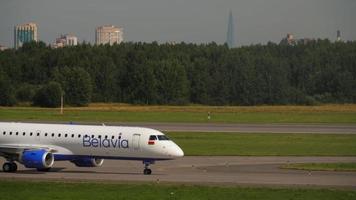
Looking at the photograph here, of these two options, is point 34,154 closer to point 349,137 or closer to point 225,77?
point 349,137

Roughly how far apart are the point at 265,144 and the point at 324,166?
17114 millimetres

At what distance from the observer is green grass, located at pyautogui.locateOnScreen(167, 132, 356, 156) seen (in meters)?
58.2

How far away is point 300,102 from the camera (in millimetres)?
177250

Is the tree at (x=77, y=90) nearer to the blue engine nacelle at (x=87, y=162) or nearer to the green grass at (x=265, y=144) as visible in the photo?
the green grass at (x=265, y=144)

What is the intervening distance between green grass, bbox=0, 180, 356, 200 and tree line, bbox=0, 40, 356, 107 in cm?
11438

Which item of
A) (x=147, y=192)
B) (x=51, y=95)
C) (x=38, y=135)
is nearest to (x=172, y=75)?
(x=51, y=95)

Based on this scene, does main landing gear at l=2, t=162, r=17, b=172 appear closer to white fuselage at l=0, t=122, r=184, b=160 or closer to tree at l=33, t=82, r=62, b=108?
white fuselage at l=0, t=122, r=184, b=160

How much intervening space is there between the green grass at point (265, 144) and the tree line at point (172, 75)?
3199 inches

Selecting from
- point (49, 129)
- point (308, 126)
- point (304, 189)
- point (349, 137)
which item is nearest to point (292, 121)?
point (308, 126)

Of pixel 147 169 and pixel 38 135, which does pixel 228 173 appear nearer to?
pixel 147 169

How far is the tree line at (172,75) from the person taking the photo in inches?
6511

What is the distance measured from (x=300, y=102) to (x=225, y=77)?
17532 millimetres

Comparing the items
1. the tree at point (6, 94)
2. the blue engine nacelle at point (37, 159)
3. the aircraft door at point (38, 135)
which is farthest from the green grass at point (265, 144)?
the tree at point (6, 94)

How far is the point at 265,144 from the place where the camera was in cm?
6494
